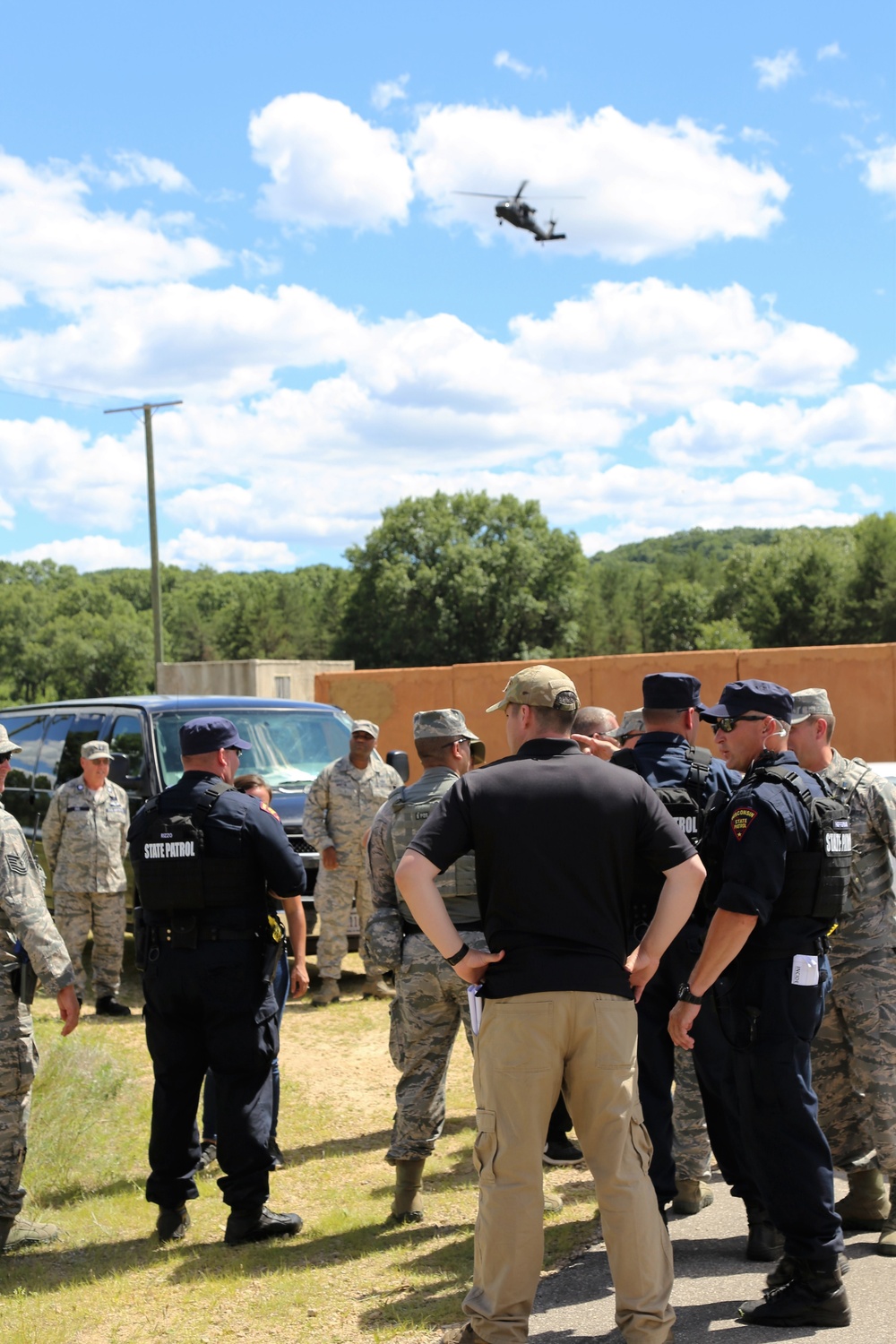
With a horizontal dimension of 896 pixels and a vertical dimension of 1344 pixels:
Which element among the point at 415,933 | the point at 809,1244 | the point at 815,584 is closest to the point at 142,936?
the point at 415,933

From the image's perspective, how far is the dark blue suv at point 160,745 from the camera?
9.35 m

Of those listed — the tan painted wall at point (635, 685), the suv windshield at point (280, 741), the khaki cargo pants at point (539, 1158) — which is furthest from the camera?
the tan painted wall at point (635, 685)

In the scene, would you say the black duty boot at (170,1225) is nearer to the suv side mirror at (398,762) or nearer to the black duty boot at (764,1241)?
the black duty boot at (764,1241)

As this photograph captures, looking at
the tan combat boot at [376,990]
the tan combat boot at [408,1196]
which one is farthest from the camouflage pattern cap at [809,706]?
the tan combat boot at [376,990]

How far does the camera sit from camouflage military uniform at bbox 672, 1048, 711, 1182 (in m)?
4.79

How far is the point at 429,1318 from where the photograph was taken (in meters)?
3.94

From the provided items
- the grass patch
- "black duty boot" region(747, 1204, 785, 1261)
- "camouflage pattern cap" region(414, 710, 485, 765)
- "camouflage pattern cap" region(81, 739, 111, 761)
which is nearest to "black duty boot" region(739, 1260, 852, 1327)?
"black duty boot" region(747, 1204, 785, 1261)

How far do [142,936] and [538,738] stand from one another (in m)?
2.11

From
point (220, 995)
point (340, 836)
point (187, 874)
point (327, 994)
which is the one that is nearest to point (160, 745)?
point (340, 836)

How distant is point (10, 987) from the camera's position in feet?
15.6

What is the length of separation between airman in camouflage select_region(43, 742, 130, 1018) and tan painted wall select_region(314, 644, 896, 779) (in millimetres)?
6303

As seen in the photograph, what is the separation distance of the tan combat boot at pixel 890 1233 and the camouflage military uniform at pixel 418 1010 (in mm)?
1580

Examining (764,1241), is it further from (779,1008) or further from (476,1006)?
(476,1006)

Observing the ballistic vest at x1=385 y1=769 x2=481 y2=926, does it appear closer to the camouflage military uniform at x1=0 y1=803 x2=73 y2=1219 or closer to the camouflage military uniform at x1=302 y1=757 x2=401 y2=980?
the camouflage military uniform at x1=0 y1=803 x2=73 y2=1219
